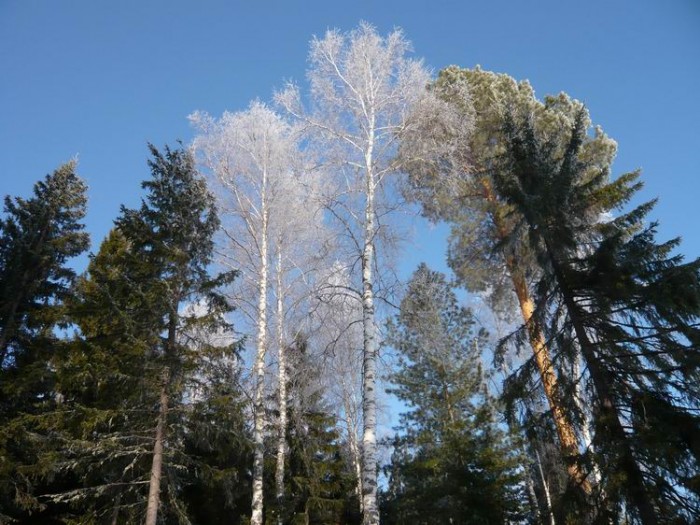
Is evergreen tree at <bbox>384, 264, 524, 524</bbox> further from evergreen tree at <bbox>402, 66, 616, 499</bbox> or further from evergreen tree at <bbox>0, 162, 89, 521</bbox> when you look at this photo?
evergreen tree at <bbox>0, 162, 89, 521</bbox>

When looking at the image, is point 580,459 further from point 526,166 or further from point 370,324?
point 526,166

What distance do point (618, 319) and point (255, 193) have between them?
981 centimetres

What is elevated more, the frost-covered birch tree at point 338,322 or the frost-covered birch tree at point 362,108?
the frost-covered birch tree at point 362,108

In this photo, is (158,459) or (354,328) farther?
(354,328)

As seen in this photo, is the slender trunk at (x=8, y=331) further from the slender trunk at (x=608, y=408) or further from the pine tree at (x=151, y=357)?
→ the slender trunk at (x=608, y=408)

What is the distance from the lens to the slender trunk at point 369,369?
Answer: 21.8ft

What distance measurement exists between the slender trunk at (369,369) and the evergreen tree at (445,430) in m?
1.02

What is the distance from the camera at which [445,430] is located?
1286 centimetres

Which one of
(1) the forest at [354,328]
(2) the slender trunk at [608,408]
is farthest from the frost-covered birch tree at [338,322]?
(2) the slender trunk at [608,408]

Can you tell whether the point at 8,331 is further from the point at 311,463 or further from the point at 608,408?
the point at 608,408

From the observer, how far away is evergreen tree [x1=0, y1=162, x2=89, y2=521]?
10516mm

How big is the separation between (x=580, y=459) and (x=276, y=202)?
9871 millimetres

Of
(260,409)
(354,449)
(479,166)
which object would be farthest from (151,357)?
(479,166)

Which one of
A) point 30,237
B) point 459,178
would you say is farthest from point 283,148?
point 30,237
